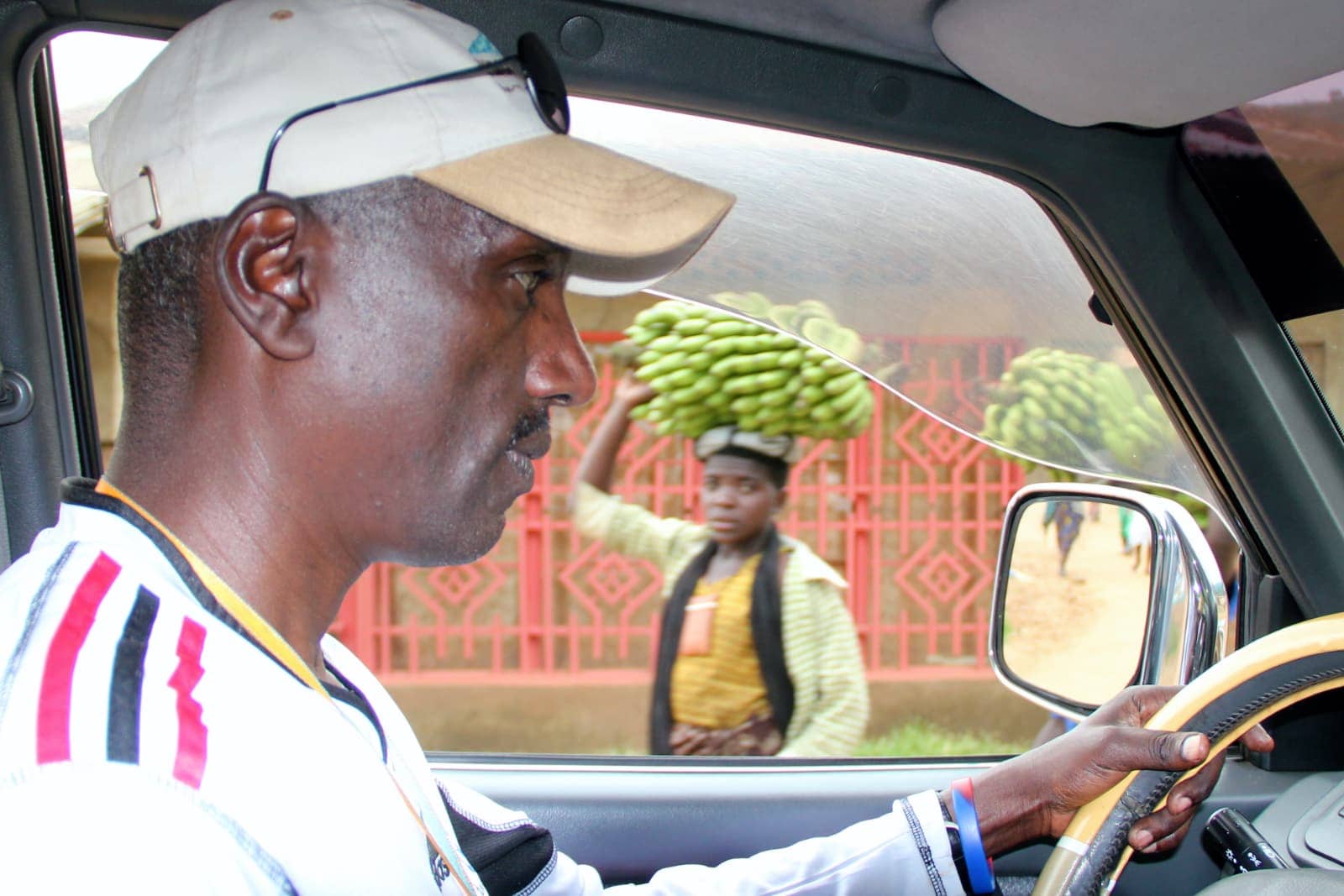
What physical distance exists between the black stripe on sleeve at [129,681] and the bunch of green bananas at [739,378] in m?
2.41

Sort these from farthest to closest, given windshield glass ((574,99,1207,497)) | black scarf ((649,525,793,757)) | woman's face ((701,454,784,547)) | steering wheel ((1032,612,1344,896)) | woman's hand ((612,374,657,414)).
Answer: woman's hand ((612,374,657,414)) < woman's face ((701,454,784,547)) < black scarf ((649,525,793,757)) < windshield glass ((574,99,1207,497)) < steering wheel ((1032,612,1344,896))

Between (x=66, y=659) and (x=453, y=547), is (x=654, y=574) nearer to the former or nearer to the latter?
(x=453, y=547)

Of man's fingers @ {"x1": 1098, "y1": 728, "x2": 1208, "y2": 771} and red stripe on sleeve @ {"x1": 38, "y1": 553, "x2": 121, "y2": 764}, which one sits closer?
red stripe on sleeve @ {"x1": 38, "y1": 553, "x2": 121, "y2": 764}

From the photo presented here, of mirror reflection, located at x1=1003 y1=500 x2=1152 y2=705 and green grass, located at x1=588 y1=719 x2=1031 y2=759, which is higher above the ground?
mirror reflection, located at x1=1003 y1=500 x2=1152 y2=705

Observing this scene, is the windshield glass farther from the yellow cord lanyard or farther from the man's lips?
the yellow cord lanyard

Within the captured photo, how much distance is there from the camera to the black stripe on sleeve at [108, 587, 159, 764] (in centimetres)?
88

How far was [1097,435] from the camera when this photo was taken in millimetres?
2256

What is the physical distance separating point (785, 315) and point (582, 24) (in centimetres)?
76

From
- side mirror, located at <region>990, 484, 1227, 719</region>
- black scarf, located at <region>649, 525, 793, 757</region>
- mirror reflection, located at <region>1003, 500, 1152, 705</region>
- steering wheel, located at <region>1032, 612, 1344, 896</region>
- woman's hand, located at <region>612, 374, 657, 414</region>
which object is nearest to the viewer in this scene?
steering wheel, located at <region>1032, 612, 1344, 896</region>

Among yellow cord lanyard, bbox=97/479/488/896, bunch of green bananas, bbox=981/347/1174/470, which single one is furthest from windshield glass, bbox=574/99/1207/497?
yellow cord lanyard, bbox=97/479/488/896

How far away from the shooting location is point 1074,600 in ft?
11.1

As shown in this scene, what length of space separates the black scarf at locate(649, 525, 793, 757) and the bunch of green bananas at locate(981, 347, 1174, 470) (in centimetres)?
129

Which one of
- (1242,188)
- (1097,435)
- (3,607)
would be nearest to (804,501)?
(1097,435)

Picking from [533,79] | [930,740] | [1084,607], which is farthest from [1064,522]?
[930,740]
